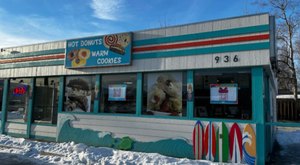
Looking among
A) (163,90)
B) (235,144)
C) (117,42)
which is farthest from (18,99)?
(235,144)

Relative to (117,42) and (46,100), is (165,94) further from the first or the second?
(46,100)

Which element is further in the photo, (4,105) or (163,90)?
(4,105)

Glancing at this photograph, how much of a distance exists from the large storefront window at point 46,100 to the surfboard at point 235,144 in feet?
22.9

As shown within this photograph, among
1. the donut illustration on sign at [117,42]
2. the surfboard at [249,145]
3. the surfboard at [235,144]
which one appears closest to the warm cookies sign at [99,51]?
the donut illustration on sign at [117,42]

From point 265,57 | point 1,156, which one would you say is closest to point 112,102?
point 1,156

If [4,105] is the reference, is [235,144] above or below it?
below

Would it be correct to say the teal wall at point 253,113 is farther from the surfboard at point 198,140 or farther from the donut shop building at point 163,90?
the surfboard at point 198,140

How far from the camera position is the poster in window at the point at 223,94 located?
6.82 m

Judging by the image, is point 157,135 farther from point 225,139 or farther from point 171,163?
point 225,139

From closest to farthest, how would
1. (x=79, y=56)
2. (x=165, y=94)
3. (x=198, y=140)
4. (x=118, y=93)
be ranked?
(x=198, y=140), (x=165, y=94), (x=118, y=93), (x=79, y=56)

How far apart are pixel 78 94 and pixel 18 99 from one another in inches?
152

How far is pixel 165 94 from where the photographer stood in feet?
26.1

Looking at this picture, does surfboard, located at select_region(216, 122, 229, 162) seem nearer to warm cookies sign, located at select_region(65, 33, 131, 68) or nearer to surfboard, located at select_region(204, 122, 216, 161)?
surfboard, located at select_region(204, 122, 216, 161)

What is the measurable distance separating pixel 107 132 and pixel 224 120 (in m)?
3.97
